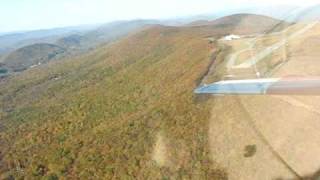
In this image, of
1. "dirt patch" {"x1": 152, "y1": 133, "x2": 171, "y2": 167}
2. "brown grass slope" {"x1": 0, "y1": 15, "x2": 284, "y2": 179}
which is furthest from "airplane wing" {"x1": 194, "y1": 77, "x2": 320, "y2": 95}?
"dirt patch" {"x1": 152, "y1": 133, "x2": 171, "y2": 167}

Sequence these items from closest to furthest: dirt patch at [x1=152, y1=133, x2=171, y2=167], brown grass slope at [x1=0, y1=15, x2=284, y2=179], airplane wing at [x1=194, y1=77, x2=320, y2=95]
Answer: airplane wing at [x1=194, y1=77, x2=320, y2=95], dirt patch at [x1=152, y1=133, x2=171, y2=167], brown grass slope at [x1=0, y1=15, x2=284, y2=179]

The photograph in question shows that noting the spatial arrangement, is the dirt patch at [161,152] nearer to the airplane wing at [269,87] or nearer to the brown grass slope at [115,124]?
the brown grass slope at [115,124]

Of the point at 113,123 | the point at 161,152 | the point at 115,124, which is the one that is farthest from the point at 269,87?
the point at 113,123

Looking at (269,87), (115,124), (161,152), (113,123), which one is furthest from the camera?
(113,123)

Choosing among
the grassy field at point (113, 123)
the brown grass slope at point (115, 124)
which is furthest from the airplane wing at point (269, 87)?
the grassy field at point (113, 123)

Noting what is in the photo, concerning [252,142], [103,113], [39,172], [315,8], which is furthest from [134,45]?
[315,8]

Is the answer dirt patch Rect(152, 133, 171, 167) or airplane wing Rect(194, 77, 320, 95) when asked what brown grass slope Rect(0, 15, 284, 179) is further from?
airplane wing Rect(194, 77, 320, 95)

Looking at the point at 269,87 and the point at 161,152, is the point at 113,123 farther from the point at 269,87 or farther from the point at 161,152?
the point at 269,87

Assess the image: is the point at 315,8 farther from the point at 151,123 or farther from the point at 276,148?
the point at 151,123
